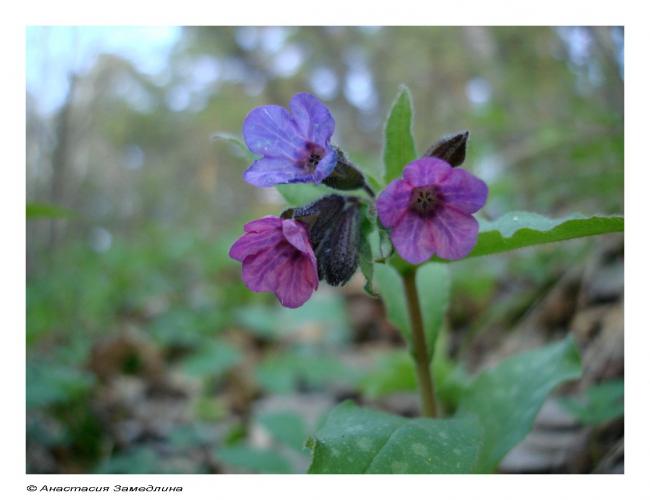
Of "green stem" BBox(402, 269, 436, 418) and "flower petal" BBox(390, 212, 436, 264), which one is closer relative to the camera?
"flower petal" BBox(390, 212, 436, 264)

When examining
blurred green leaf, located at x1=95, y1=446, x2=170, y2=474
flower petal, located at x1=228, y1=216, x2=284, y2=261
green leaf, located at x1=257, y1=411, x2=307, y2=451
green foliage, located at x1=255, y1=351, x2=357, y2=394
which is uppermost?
flower petal, located at x1=228, y1=216, x2=284, y2=261

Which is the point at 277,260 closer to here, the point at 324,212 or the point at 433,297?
the point at 324,212

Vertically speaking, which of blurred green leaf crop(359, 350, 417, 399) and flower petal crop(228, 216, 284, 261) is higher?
flower petal crop(228, 216, 284, 261)

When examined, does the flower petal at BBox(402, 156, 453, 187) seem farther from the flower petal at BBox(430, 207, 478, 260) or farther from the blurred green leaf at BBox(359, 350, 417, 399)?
the blurred green leaf at BBox(359, 350, 417, 399)

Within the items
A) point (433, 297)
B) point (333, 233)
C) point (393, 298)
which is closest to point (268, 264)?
point (333, 233)

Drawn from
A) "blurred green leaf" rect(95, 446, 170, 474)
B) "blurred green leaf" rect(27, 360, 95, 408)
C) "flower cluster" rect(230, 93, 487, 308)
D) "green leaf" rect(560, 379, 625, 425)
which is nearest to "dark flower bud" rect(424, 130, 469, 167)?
"flower cluster" rect(230, 93, 487, 308)
